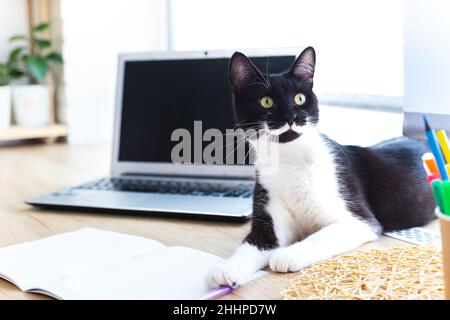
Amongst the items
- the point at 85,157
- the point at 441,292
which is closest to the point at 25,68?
the point at 85,157

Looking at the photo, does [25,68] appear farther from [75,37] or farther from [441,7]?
[441,7]

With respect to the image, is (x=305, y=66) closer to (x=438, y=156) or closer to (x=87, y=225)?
(x=438, y=156)

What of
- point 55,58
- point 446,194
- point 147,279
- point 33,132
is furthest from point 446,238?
point 55,58

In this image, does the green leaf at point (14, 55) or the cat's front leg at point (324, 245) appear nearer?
the cat's front leg at point (324, 245)

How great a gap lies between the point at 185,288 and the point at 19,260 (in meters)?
0.28

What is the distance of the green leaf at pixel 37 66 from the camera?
218cm

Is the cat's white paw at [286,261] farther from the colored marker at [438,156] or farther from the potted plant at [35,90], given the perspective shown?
the potted plant at [35,90]

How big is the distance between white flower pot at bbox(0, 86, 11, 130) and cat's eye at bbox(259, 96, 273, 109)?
1588 mm

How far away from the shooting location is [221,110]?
4.08 feet

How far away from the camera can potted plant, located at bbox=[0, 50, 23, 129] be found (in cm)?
214

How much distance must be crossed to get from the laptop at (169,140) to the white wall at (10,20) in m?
1.24

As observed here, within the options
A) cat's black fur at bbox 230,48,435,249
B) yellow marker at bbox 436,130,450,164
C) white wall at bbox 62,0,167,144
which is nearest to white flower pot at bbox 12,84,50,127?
white wall at bbox 62,0,167,144

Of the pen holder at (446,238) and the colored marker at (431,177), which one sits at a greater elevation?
the colored marker at (431,177)

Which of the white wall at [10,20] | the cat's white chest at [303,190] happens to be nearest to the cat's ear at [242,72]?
the cat's white chest at [303,190]
